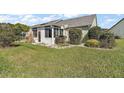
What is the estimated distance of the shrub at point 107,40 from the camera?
1075cm

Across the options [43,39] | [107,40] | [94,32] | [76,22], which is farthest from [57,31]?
[107,40]

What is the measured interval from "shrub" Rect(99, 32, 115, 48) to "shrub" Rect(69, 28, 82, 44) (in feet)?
3.58

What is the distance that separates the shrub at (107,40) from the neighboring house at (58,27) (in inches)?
29.9

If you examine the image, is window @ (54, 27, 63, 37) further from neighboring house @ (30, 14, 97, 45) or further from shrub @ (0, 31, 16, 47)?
shrub @ (0, 31, 16, 47)

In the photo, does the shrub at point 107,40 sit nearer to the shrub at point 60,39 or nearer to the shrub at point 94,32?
the shrub at point 94,32

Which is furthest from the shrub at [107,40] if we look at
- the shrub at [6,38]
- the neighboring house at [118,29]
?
the shrub at [6,38]

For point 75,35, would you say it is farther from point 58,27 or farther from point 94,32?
point 58,27

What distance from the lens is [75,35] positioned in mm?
10820

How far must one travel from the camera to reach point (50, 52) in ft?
34.6

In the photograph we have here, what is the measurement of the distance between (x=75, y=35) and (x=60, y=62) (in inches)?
73.1
